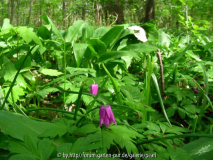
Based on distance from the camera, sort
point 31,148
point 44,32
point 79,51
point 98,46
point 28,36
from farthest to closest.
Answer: point 44,32, point 98,46, point 79,51, point 28,36, point 31,148

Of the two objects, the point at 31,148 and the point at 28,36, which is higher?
the point at 28,36

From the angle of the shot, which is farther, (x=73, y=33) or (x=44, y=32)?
(x=73, y=33)

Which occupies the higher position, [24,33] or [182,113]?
[24,33]

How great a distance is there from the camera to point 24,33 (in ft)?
4.51

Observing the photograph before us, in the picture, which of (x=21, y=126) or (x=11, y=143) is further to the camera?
(x=21, y=126)

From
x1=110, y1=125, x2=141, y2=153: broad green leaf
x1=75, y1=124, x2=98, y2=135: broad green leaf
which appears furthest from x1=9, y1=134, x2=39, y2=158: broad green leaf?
x1=110, y1=125, x2=141, y2=153: broad green leaf

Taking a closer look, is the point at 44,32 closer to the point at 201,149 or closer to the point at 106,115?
the point at 106,115

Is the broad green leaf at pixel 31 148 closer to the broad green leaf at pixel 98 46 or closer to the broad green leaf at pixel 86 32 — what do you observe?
the broad green leaf at pixel 98 46

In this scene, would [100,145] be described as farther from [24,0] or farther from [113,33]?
[24,0]

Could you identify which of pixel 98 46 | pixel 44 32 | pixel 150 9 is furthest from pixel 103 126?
pixel 150 9

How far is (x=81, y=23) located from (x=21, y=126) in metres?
1.67

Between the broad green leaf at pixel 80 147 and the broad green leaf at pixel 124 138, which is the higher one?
the broad green leaf at pixel 80 147

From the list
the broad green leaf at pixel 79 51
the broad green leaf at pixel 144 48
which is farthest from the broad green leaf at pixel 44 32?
the broad green leaf at pixel 144 48

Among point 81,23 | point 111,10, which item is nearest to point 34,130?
point 81,23
